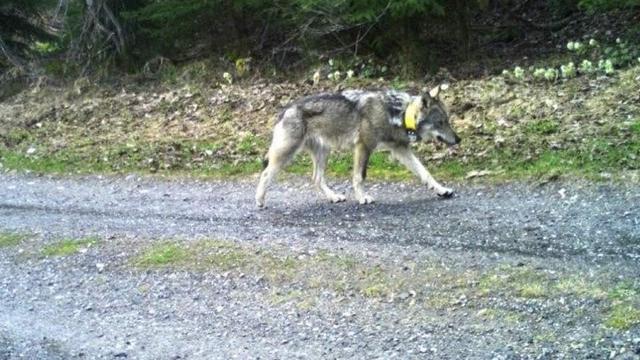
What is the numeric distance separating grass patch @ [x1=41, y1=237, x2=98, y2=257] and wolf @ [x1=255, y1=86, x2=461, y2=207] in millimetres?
2248

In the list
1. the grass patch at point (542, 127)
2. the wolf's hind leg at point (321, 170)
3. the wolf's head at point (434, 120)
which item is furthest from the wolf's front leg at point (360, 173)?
the grass patch at point (542, 127)

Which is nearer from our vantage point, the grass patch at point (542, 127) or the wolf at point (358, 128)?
the wolf at point (358, 128)

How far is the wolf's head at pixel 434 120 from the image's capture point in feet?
34.1

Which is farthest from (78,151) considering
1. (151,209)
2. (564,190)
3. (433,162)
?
(564,190)

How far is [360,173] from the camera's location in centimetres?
1019

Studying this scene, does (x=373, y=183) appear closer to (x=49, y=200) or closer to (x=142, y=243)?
(x=142, y=243)

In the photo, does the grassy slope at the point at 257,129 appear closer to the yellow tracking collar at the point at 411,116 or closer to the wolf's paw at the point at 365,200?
the yellow tracking collar at the point at 411,116

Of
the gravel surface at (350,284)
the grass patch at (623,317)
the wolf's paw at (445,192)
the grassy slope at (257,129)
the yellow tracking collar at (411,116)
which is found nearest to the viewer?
the grass patch at (623,317)

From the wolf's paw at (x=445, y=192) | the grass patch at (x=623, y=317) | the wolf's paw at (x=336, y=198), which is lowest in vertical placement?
the wolf's paw at (x=336, y=198)

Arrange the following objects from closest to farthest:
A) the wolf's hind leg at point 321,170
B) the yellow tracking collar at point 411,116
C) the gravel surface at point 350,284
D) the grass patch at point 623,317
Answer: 1. the grass patch at point 623,317
2. the gravel surface at point 350,284
3. the yellow tracking collar at point 411,116
4. the wolf's hind leg at point 321,170

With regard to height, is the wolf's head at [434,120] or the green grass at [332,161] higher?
the wolf's head at [434,120]

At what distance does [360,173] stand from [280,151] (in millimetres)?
1082

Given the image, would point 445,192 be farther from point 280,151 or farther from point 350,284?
point 350,284

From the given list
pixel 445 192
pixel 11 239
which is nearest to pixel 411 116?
pixel 445 192
